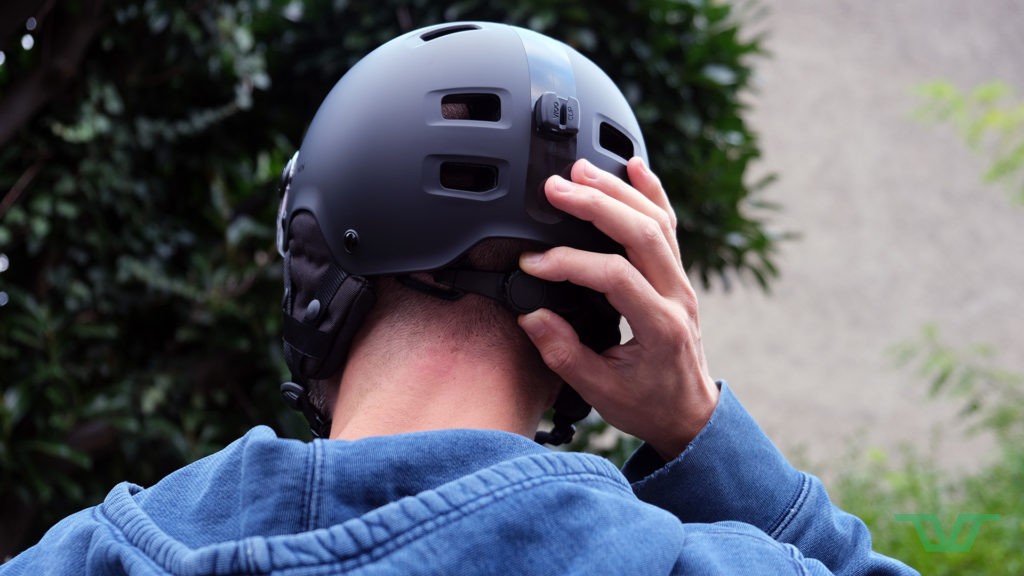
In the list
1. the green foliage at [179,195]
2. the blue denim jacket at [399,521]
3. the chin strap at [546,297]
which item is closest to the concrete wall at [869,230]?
the green foliage at [179,195]

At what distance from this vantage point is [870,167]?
32.1 feet

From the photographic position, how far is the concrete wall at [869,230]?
9.12 meters

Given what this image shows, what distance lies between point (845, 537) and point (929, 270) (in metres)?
8.78

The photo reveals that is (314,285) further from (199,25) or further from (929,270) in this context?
(929,270)

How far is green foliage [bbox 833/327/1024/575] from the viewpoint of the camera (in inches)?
185

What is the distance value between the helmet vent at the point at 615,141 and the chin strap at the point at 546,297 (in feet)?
1.10

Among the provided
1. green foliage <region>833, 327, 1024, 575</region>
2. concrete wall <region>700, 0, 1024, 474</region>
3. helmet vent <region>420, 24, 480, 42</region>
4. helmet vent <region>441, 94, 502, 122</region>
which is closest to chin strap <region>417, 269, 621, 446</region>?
helmet vent <region>441, 94, 502, 122</region>

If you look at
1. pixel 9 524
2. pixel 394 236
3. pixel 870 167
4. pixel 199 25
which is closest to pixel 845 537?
pixel 394 236

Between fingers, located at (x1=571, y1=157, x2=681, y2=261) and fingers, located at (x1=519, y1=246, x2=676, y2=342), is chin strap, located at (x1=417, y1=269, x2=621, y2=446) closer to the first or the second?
fingers, located at (x1=519, y1=246, x2=676, y2=342)

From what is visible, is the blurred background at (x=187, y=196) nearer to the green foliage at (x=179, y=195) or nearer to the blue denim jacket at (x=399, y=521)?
the green foliage at (x=179, y=195)

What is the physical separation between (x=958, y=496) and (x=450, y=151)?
6.10 meters

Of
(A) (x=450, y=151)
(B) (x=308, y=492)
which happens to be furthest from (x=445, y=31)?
(B) (x=308, y=492)

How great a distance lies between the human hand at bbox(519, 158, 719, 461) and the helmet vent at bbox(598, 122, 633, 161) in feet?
0.41

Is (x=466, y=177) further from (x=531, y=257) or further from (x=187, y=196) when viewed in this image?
(x=187, y=196)
